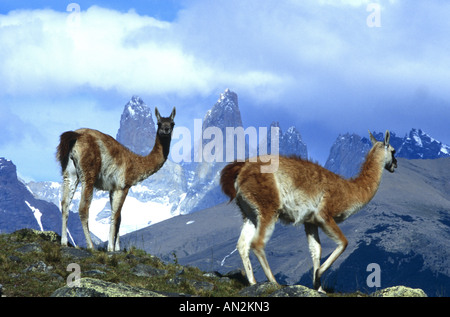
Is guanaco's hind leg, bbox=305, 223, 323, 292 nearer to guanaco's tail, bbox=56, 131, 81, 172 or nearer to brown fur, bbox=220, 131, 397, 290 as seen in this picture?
brown fur, bbox=220, 131, 397, 290

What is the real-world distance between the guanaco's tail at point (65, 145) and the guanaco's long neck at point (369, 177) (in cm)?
812

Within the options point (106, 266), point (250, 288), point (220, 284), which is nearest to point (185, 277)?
point (220, 284)

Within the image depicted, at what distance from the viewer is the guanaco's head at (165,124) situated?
64.9 feet

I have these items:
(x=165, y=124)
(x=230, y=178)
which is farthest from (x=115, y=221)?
(x=230, y=178)

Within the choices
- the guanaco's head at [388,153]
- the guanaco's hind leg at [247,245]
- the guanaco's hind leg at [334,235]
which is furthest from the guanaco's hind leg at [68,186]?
the guanaco's head at [388,153]

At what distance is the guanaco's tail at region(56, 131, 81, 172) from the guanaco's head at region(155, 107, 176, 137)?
2.71 metres

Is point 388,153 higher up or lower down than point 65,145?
lower down

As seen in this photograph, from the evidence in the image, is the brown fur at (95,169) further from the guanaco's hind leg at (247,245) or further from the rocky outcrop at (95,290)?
the rocky outcrop at (95,290)

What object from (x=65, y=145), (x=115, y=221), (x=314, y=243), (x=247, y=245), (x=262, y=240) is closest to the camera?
(x=262, y=240)

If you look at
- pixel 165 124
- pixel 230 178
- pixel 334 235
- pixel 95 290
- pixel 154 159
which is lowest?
pixel 95 290

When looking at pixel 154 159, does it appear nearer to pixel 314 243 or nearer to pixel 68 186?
pixel 68 186

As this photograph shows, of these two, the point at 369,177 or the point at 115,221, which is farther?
the point at 115,221

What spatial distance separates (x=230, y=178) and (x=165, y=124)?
235 inches

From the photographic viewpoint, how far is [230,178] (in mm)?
14359
